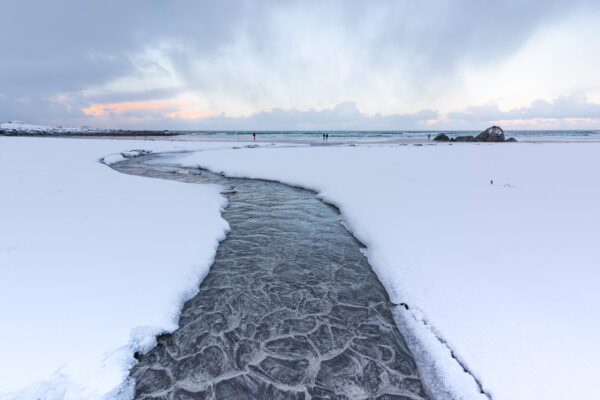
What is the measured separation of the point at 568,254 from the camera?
5.11m

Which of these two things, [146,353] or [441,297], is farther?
[441,297]

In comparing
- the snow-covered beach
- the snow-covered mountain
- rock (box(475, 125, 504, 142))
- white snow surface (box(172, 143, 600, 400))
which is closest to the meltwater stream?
the snow-covered beach

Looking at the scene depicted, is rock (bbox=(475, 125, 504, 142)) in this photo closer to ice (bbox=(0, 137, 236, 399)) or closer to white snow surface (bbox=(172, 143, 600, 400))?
white snow surface (bbox=(172, 143, 600, 400))

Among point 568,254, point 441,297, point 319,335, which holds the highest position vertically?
point 568,254

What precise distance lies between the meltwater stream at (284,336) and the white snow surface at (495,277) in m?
0.48

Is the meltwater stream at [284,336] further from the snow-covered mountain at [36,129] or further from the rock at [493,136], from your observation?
the snow-covered mountain at [36,129]

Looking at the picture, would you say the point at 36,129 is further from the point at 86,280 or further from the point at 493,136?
the point at 493,136

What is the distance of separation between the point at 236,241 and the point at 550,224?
792 centimetres

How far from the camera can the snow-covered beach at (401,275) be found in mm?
3119

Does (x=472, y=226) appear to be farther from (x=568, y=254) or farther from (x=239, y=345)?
(x=239, y=345)

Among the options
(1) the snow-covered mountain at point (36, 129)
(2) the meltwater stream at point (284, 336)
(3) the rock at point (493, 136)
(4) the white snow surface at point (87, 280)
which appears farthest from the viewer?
(1) the snow-covered mountain at point (36, 129)

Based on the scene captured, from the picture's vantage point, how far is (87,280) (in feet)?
14.5

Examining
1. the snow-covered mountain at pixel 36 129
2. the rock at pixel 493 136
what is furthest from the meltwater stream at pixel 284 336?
the snow-covered mountain at pixel 36 129

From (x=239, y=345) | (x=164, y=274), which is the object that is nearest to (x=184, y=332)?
(x=239, y=345)
